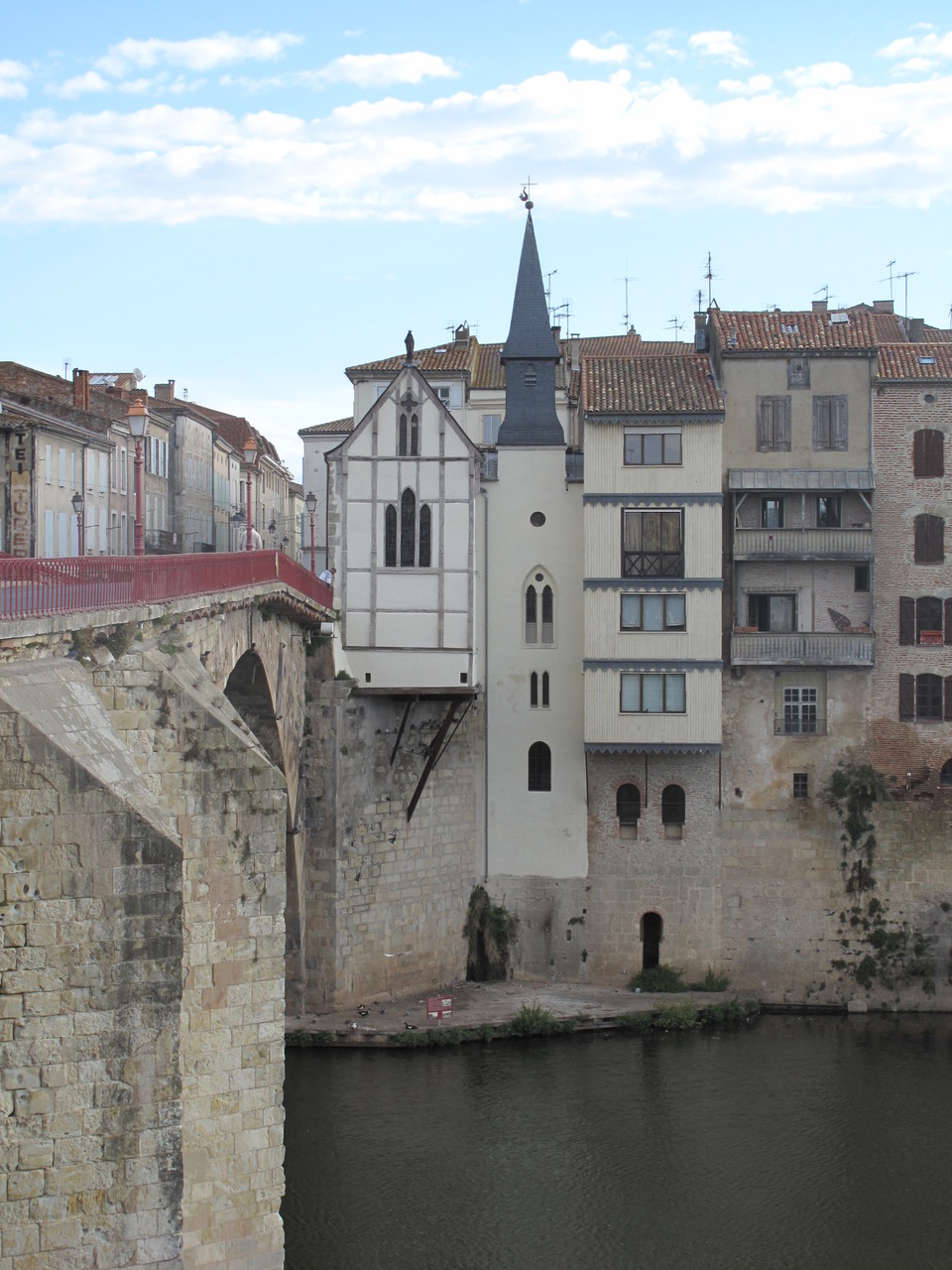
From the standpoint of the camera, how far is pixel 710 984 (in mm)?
39938

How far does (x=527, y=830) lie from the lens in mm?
40688

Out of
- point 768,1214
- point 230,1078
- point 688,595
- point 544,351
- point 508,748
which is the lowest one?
point 768,1214

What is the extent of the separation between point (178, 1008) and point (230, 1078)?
2613 millimetres

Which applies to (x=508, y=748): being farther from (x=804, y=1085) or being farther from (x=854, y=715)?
(x=804, y=1085)

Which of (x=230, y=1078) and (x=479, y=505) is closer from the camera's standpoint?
(x=230, y=1078)

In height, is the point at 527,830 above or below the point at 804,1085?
above

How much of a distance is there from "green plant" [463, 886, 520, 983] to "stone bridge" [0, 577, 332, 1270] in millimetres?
21572

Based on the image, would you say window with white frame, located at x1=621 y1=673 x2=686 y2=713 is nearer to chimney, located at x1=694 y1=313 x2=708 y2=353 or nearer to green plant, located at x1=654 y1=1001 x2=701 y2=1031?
green plant, located at x1=654 y1=1001 x2=701 y2=1031

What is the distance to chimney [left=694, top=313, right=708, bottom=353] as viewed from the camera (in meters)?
44.7

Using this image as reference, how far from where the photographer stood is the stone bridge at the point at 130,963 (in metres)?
15.5

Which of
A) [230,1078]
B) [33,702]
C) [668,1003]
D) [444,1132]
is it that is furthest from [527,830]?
[33,702]

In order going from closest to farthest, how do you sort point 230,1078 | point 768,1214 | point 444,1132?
point 230,1078 → point 768,1214 → point 444,1132

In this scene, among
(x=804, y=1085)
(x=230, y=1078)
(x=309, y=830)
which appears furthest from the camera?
(x=309, y=830)

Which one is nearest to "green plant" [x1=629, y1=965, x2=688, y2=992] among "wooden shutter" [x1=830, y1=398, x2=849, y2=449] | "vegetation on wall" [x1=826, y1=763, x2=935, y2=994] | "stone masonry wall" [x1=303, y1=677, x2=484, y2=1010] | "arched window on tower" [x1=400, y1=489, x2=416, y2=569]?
"vegetation on wall" [x1=826, y1=763, x2=935, y2=994]
